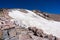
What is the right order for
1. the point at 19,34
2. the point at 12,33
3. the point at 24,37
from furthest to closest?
1. the point at 12,33
2. the point at 19,34
3. the point at 24,37

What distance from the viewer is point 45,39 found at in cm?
2309

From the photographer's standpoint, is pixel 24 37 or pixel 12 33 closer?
pixel 24 37

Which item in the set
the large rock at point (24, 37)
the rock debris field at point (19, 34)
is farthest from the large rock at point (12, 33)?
the large rock at point (24, 37)

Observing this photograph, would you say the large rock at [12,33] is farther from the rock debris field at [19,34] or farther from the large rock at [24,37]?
the large rock at [24,37]

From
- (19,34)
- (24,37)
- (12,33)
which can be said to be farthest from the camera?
(12,33)

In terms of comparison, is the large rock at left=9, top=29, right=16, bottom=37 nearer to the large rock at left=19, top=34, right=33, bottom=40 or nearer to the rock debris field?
the rock debris field

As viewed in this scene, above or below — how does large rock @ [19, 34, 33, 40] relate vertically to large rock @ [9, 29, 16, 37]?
below

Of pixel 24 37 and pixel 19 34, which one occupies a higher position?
pixel 19 34

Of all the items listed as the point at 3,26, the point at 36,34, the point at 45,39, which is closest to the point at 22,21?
the point at 3,26

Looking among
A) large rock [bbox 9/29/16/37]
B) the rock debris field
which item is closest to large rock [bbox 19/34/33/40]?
the rock debris field

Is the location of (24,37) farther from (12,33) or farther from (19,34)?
(12,33)

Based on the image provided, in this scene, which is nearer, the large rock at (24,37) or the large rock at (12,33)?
the large rock at (24,37)

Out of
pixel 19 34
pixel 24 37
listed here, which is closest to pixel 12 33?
pixel 19 34

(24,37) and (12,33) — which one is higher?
(12,33)
